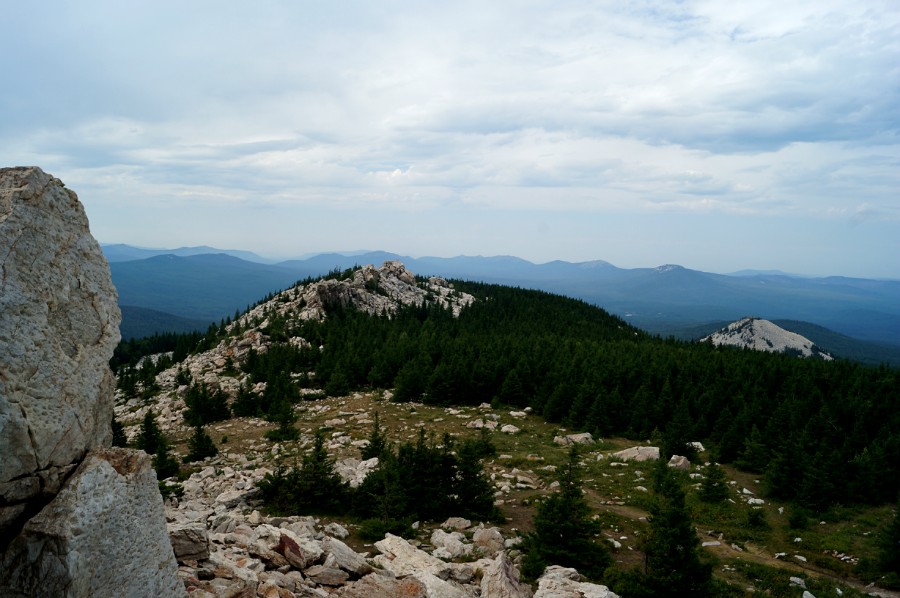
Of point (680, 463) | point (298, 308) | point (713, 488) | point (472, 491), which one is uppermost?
point (298, 308)

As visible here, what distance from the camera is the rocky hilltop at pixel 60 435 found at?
6160mm

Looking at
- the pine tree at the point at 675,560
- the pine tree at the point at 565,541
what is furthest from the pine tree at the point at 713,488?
the pine tree at the point at 675,560

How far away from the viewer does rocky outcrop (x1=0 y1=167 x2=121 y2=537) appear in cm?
627

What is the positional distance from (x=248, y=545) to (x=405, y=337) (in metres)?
58.0

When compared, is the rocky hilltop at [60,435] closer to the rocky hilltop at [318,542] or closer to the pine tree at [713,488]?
the rocky hilltop at [318,542]

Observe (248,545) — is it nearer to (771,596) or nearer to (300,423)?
(771,596)

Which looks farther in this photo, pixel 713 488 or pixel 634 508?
pixel 713 488

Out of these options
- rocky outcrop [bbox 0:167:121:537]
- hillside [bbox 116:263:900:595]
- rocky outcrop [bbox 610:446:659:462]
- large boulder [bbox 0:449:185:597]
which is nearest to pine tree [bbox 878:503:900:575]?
hillside [bbox 116:263:900:595]

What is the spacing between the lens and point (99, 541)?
21.5 ft

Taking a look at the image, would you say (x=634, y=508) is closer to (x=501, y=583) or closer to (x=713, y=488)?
(x=713, y=488)

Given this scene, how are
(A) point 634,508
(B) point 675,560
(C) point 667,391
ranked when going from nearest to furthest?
(B) point 675,560
(A) point 634,508
(C) point 667,391

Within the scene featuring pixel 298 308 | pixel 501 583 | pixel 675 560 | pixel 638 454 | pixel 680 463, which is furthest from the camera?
pixel 298 308

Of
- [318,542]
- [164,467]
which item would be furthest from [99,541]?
[164,467]

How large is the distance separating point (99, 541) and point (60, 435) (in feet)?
5.22
